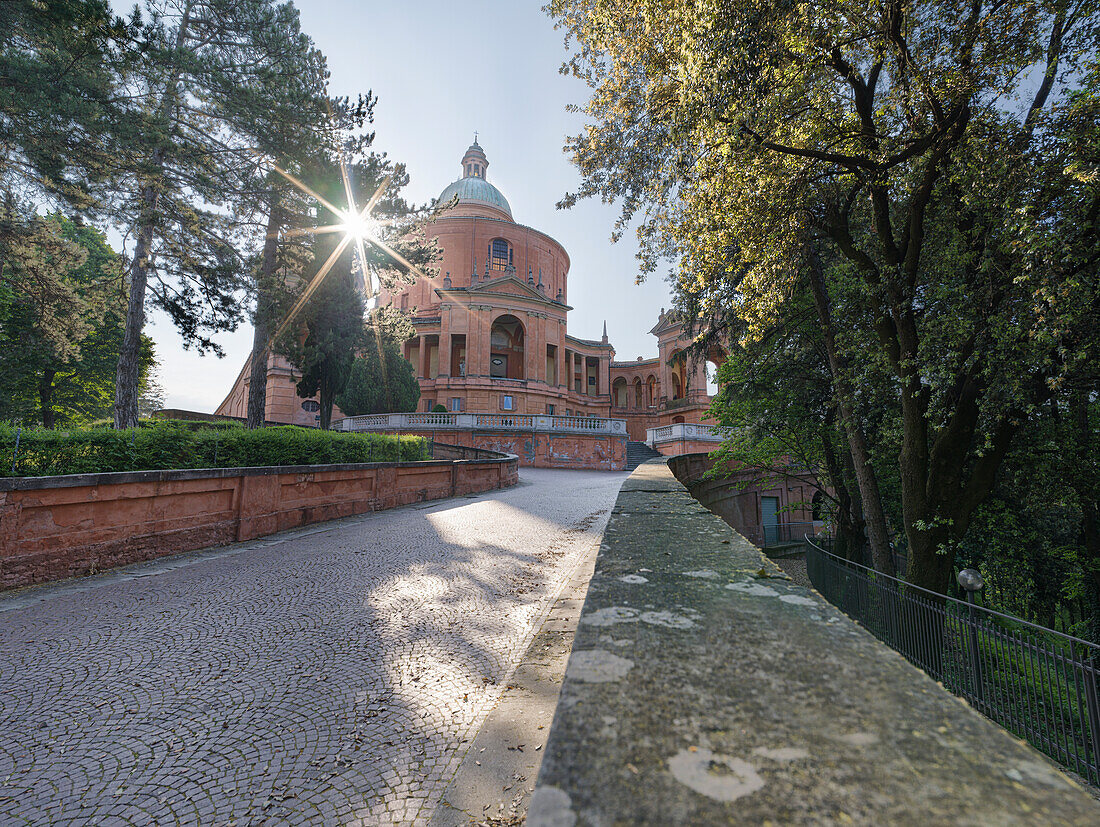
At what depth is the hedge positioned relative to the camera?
5.30 m

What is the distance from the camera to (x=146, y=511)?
6.07 m

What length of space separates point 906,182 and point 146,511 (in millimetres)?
10866

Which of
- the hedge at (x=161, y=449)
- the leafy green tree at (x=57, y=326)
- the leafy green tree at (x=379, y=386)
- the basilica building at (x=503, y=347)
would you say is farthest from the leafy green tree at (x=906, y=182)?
the basilica building at (x=503, y=347)

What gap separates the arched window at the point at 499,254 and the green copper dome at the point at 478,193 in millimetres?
4351

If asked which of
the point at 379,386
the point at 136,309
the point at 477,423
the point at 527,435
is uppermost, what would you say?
the point at 136,309

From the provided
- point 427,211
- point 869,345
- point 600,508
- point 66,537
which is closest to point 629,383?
point 427,211

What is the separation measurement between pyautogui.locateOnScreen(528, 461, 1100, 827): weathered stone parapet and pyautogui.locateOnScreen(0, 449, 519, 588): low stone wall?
653 centimetres

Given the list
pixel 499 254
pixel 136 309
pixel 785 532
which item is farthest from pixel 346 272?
pixel 499 254

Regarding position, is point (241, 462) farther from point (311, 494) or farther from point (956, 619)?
point (956, 619)

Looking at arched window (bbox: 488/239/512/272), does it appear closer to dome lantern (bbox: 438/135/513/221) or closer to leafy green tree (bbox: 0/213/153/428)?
dome lantern (bbox: 438/135/513/221)

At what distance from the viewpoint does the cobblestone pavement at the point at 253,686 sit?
207 cm

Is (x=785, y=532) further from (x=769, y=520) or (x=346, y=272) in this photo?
(x=346, y=272)

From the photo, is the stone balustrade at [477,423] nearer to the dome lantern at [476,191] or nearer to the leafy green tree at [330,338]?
the leafy green tree at [330,338]

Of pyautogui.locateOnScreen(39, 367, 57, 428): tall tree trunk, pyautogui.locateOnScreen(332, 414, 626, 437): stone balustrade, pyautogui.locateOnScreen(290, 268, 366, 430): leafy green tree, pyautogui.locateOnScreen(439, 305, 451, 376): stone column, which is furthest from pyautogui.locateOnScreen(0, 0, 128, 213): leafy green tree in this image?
pyautogui.locateOnScreen(439, 305, 451, 376): stone column
